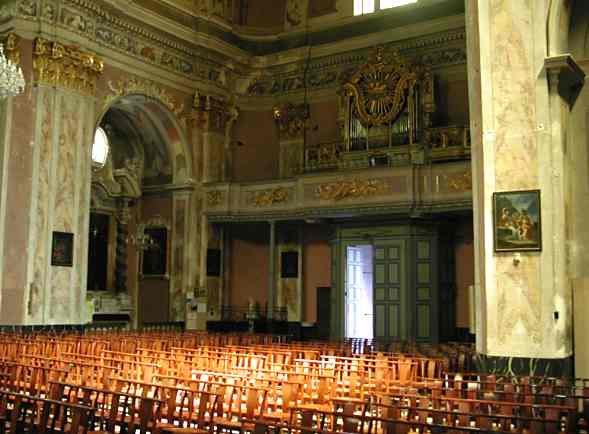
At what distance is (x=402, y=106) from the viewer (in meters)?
20.2

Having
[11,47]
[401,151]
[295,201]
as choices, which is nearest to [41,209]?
[11,47]

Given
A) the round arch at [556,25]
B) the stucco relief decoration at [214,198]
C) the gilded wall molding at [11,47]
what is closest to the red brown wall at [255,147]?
the stucco relief decoration at [214,198]

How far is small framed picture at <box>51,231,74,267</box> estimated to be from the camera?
1759 centimetres

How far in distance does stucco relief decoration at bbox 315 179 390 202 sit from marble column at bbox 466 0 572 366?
26.5ft

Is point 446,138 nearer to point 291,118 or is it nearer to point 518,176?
point 291,118

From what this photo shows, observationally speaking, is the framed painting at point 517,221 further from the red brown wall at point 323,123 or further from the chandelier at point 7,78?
the red brown wall at point 323,123

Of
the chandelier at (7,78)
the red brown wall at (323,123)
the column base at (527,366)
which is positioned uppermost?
the red brown wall at (323,123)

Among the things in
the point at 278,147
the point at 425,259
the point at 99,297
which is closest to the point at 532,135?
the point at 425,259

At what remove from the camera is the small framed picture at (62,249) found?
17594 millimetres

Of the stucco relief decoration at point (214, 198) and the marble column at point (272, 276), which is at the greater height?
the stucco relief decoration at point (214, 198)

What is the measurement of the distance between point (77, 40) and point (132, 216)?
7096mm

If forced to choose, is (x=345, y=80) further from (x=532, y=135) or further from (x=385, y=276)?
(x=532, y=135)

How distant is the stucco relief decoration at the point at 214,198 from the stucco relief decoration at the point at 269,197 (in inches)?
41.1

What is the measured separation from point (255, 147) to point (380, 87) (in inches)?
224
